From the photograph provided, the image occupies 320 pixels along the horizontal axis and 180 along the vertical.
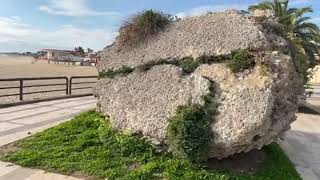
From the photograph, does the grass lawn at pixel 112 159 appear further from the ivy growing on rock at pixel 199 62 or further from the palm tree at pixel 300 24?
the palm tree at pixel 300 24

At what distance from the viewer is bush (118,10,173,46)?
25.3 feet

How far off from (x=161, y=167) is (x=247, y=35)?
2340 mm

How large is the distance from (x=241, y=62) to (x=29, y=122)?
5.72 meters

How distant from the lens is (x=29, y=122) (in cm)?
1019

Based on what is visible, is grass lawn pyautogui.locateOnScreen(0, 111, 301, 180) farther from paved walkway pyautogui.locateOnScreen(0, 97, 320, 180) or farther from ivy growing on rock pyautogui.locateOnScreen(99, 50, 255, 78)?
ivy growing on rock pyautogui.locateOnScreen(99, 50, 255, 78)

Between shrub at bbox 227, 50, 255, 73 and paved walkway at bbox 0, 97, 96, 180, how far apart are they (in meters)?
2.72

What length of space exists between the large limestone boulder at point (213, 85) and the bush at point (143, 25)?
0.14 m

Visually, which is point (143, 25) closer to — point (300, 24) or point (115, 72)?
point (115, 72)

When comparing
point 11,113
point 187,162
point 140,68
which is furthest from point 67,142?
point 11,113

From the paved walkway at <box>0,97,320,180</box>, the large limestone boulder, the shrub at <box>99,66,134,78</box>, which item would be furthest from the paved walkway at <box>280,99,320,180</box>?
the shrub at <box>99,66,134,78</box>

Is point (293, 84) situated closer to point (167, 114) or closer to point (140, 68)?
point (167, 114)

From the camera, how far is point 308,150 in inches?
363

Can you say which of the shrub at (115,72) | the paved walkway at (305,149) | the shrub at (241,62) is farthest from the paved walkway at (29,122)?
the paved walkway at (305,149)

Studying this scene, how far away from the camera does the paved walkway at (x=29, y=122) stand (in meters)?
6.11
